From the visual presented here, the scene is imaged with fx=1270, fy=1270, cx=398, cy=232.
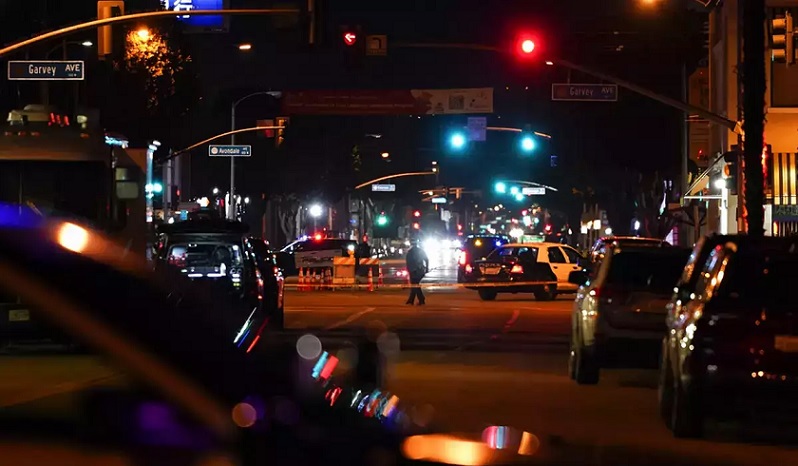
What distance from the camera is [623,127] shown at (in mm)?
51188

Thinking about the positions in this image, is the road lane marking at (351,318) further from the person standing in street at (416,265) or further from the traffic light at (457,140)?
the traffic light at (457,140)

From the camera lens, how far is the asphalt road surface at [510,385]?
4.91 m

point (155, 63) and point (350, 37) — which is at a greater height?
point (155, 63)

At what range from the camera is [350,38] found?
25.3 metres

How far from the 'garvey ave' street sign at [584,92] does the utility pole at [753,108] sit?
5066mm

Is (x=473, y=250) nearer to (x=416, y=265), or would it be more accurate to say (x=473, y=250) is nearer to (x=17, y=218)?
(x=416, y=265)

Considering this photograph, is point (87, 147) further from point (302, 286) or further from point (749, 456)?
point (302, 286)

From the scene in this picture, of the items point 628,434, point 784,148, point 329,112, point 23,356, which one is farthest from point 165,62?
point 23,356

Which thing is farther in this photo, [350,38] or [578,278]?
[350,38]

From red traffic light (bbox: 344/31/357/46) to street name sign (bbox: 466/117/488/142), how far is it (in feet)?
84.2

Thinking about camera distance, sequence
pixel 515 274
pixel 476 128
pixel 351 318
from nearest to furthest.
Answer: pixel 351 318, pixel 515 274, pixel 476 128

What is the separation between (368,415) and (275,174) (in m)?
70.1

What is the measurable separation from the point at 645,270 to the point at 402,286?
1097 inches

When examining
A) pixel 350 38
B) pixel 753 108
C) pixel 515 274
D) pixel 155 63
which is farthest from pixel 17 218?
pixel 155 63
